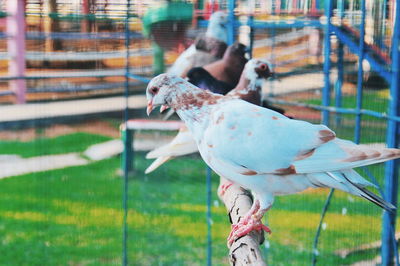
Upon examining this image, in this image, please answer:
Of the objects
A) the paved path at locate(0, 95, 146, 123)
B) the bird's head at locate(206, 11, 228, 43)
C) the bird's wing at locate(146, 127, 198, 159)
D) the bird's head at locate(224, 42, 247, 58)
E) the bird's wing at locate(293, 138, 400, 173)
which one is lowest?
the paved path at locate(0, 95, 146, 123)

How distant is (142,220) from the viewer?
111 inches

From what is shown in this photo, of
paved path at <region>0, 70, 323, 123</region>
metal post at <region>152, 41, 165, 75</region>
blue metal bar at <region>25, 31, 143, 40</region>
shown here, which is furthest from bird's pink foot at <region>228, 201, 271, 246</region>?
paved path at <region>0, 70, 323, 123</region>

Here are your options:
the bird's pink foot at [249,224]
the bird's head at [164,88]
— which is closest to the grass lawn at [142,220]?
the bird's pink foot at [249,224]

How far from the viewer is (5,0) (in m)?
3.21

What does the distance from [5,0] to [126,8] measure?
1509 millimetres

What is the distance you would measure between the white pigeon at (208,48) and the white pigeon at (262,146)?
3.78 feet

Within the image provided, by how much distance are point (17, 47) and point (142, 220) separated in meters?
1.33

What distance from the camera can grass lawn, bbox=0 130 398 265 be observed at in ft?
8.23

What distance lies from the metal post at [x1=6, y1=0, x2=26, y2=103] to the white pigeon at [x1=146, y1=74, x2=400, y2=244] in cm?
239

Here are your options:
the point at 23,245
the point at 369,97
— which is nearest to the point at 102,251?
the point at 23,245

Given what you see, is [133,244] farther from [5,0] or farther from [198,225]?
[5,0]

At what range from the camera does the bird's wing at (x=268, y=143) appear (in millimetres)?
996

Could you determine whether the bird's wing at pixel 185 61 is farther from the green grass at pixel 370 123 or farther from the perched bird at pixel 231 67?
the green grass at pixel 370 123

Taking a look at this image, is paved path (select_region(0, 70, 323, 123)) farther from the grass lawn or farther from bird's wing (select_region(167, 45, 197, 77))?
bird's wing (select_region(167, 45, 197, 77))
